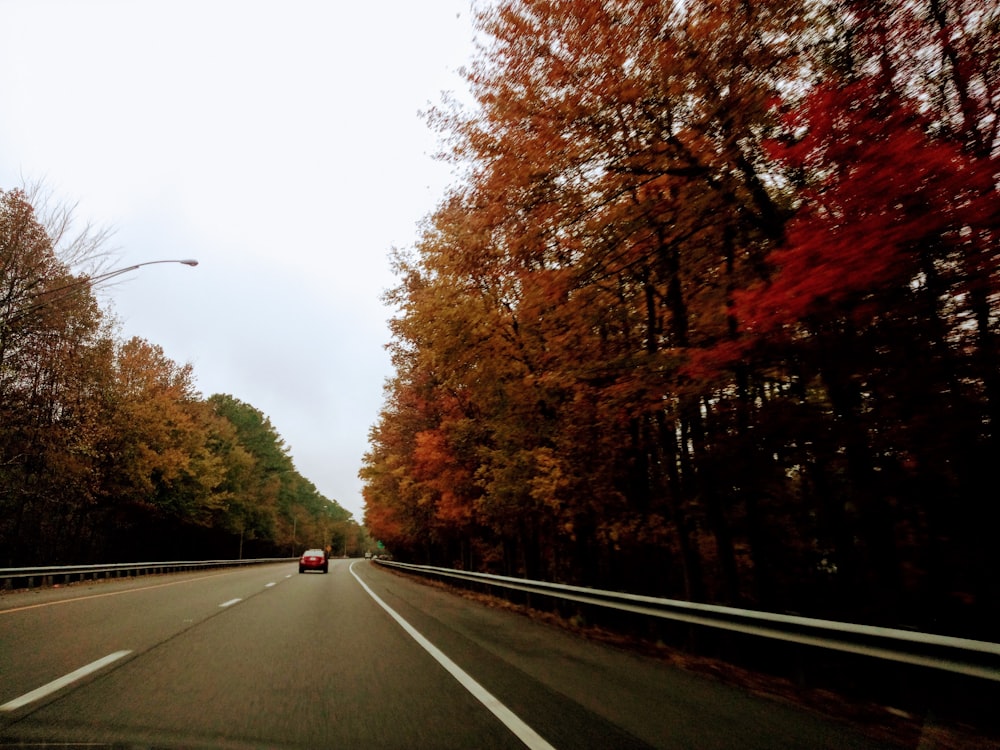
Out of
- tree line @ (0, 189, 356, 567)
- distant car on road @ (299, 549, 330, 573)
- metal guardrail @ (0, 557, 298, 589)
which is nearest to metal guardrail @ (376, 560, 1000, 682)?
tree line @ (0, 189, 356, 567)

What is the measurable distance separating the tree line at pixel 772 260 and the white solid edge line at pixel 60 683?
750cm

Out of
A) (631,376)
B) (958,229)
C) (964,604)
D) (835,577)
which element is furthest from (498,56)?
(835,577)

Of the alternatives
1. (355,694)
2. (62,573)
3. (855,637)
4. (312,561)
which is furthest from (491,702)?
(312,561)

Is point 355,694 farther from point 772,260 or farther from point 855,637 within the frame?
point 772,260

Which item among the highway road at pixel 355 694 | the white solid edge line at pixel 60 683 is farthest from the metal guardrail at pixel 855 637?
the white solid edge line at pixel 60 683

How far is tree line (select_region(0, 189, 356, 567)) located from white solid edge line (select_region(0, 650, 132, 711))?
944cm

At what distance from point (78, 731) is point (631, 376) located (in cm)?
808

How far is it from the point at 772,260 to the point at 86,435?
25869 mm

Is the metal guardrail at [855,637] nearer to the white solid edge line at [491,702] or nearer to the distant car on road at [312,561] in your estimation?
the white solid edge line at [491,702]

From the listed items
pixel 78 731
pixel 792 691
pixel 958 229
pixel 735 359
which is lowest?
pixel 792 691

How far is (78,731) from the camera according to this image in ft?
11.9

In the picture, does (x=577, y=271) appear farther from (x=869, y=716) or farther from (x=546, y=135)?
(x=869, y=716)

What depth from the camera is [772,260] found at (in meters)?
7.97

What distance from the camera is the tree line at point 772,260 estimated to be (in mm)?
7332
